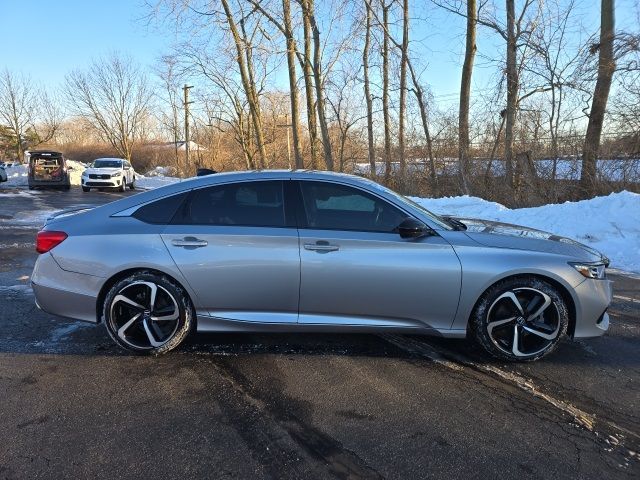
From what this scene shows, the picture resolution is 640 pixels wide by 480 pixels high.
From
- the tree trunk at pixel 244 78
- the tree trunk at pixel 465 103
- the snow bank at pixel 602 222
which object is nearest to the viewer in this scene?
the snow bank at pixel 602 222

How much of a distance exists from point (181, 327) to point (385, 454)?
2.00m

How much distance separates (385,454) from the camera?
2.61 m

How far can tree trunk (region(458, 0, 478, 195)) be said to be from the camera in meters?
16.6

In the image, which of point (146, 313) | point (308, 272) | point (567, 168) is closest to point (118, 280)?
point (146, 313)

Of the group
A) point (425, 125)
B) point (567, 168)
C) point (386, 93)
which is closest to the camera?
point (567, 168)

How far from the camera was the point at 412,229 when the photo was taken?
3.68m

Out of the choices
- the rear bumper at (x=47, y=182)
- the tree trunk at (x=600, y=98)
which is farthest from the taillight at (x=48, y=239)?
the rear bumper at (x=47, y=182)

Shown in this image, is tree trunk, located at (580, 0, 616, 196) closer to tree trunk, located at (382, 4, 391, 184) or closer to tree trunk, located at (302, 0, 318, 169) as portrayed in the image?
tree trunk, located at (382, 4, 391, 184)

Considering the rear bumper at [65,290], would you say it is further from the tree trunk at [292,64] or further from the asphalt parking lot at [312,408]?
the tree trunk at [292,64]

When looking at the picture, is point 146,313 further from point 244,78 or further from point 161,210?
point 244,78

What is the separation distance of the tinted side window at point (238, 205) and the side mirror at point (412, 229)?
0.95m

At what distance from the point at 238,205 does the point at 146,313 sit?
115 centimetres

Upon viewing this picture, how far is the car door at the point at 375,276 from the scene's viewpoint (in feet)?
12.0

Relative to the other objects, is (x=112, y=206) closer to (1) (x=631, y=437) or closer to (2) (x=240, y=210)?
(2) (x=240, y=210)
